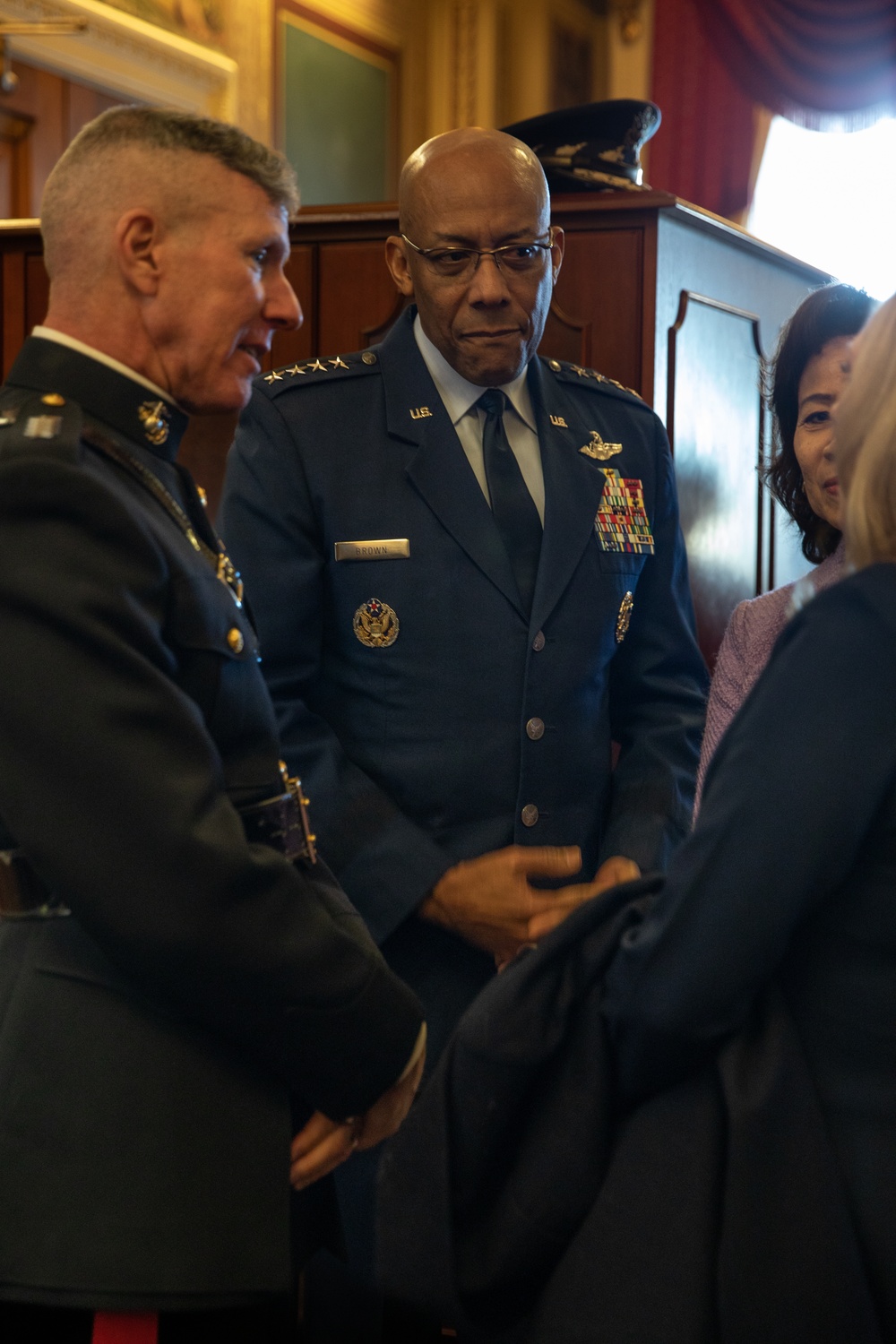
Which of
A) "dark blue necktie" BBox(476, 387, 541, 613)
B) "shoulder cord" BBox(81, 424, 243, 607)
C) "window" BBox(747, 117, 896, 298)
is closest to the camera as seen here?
"shoulder cord" BBox(81, 424, 243, 607)

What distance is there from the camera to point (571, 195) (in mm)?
2309

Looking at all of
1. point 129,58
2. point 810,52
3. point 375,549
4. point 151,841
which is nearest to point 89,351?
point 151,841

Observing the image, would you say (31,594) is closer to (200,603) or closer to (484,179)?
(200,603)

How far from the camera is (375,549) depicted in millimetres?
1779

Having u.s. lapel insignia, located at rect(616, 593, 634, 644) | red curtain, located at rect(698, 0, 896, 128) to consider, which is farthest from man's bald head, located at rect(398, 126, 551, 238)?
red curtain, located at rect(698, 0, 896, 128)

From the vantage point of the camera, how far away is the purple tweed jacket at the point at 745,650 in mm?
1906

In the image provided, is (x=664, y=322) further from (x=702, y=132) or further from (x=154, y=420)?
(x=702, y=132)

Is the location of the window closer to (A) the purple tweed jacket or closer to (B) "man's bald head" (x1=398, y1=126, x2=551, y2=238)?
(A) the purple tweed jacket

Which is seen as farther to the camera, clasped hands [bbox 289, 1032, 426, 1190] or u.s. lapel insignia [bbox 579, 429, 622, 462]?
u.s. lapel insignia [bbox 579, 429, 622, 462]

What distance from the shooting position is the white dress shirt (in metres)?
1.88

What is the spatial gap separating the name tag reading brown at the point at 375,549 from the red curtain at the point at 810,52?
405 cm

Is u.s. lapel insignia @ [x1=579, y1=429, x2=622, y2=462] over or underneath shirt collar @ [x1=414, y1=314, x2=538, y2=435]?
underneath

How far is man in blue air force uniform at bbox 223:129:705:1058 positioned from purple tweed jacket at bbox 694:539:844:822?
0.07m

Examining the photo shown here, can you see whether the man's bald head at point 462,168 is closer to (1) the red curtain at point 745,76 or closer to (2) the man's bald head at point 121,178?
(2) the man's bald head at point 121,178
